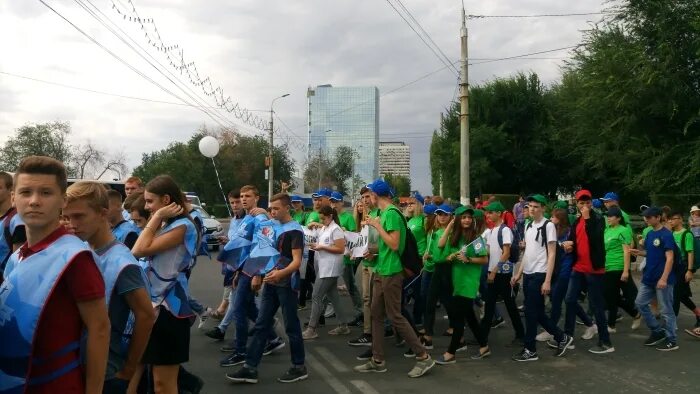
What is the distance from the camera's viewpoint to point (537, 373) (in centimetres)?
628

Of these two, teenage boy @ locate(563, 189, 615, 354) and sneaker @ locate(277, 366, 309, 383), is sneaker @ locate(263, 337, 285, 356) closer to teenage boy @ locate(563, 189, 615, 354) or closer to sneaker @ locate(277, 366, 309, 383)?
sneaker @ locate(277, 366, 309, 383)

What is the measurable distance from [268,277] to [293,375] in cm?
100

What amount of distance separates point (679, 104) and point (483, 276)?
48.8 feet

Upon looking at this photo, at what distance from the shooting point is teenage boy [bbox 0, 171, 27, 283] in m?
3.55

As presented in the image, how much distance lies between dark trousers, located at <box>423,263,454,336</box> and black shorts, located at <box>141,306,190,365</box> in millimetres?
3641

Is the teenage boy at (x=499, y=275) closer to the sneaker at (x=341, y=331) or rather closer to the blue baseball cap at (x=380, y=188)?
the blue baseball cap at (x=380, y=188)

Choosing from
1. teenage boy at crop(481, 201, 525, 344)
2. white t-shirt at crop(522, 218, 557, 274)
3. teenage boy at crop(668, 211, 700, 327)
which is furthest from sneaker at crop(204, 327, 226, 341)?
teenage boy at crop(668, 211, 700, 327)

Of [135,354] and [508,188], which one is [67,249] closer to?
[135,354]

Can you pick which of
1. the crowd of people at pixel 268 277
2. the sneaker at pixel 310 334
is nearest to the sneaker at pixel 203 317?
the crowd of people at pixel 268 277

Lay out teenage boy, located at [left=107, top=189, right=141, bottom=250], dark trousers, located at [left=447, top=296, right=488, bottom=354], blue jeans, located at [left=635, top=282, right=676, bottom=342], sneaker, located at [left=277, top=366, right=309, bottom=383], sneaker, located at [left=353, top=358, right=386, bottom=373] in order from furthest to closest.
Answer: blue jeans, located at [left=635, top=282, right=676, bottom=342]
dark trousers, located at [left=447, top=296, right=488, bottom=354]
sneaker, located at [left=353, top=358, right=386, bottom=373]
sneaker, located at [left=277, top=366, right=309, bottom=383]
teenage boy, located at [left=107, top=189, right=141, bottom=250]

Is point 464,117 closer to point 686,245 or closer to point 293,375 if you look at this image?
point 686,245

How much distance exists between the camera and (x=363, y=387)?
5.71 metres

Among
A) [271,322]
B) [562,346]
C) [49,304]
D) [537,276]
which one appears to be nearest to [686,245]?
[562,346]

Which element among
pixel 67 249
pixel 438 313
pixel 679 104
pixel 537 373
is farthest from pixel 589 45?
pixel 67 249
